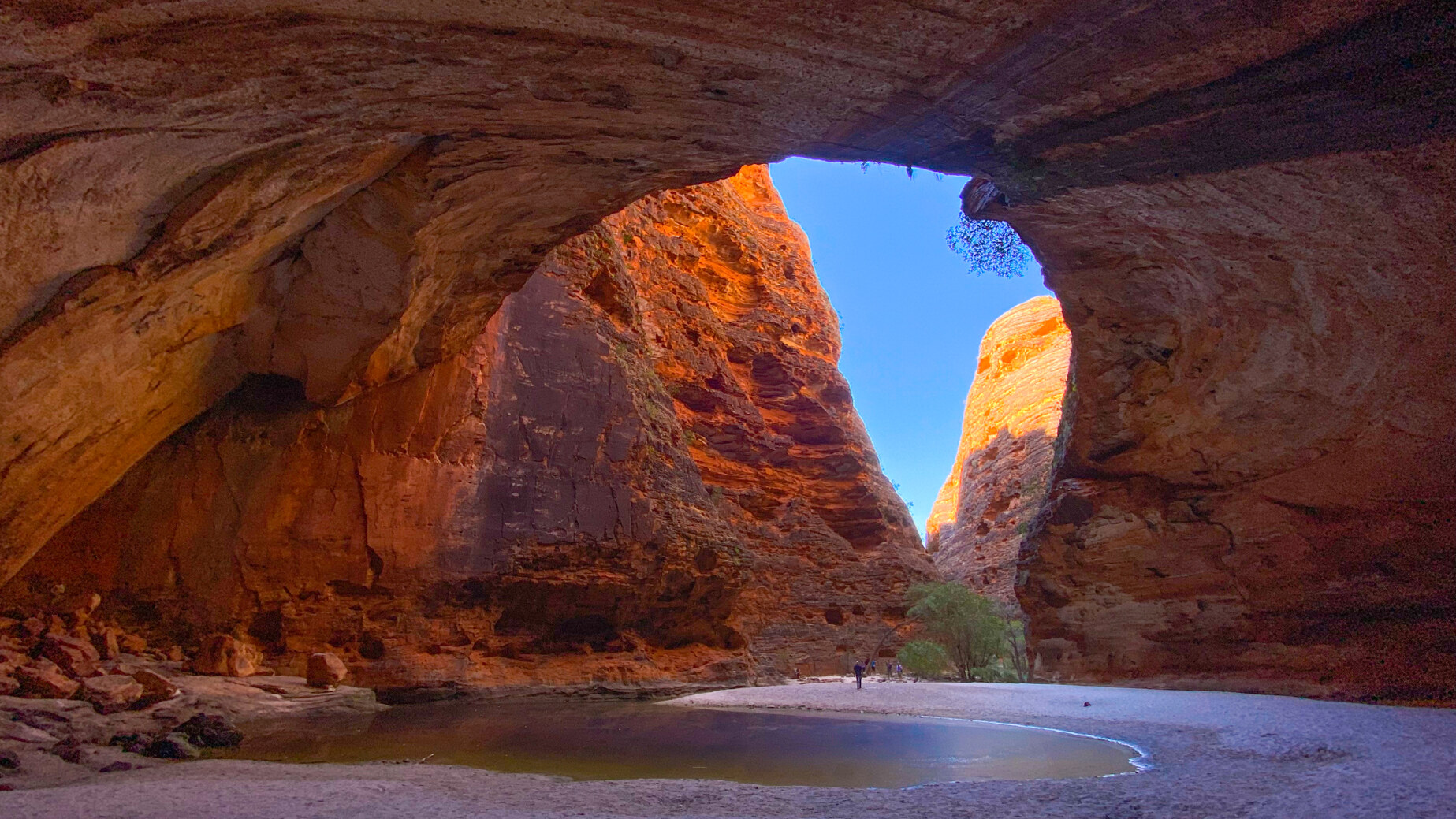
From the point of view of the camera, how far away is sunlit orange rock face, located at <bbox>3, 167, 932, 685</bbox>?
Result: 12.8 m

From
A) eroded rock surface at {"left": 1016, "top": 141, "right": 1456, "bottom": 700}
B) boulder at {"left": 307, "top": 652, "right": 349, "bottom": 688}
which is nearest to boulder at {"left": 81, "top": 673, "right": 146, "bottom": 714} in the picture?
boulder at {"left": 307, "top": 652, "right": 349, "bottom": 688}

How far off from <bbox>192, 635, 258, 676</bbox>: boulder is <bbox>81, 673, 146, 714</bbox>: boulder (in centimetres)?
305

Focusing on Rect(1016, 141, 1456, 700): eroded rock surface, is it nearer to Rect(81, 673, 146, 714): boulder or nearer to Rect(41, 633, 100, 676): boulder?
Rect(81, 673, 146, 714): boulder

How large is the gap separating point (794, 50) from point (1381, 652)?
30.5 feet

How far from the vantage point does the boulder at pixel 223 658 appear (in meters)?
12.1

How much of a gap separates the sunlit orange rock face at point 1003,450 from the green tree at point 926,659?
8.99m

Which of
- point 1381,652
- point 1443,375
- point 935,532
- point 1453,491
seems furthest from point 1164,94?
point 935,532

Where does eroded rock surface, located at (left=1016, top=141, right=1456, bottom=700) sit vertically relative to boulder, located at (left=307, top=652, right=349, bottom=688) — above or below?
above

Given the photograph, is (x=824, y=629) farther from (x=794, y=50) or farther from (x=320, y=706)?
(x=794, y=50)

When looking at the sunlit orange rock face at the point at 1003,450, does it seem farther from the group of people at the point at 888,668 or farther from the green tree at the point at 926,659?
the green tree at the point at 926,659

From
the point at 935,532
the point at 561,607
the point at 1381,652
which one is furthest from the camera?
the point at 935,532

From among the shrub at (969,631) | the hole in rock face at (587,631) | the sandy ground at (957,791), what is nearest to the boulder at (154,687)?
the sandy ground at (957,791)

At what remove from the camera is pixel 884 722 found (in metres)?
10.6

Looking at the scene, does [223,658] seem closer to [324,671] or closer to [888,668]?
[324,671]
